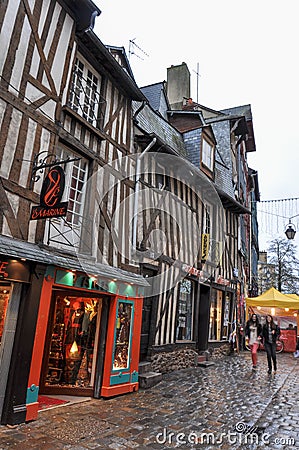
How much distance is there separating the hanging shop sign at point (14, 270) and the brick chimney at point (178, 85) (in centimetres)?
1066

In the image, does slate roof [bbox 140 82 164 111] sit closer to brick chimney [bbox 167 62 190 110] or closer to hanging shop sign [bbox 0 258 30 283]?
brick chimney [bbox 167 62 190 110]

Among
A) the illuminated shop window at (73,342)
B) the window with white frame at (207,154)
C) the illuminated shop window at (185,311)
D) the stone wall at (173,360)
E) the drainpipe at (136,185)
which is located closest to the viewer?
the illuminated shop window at (73,342)

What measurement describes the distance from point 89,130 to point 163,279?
146 inches

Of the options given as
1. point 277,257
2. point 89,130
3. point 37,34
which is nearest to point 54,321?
point 89,130

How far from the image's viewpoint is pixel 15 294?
14.4ft

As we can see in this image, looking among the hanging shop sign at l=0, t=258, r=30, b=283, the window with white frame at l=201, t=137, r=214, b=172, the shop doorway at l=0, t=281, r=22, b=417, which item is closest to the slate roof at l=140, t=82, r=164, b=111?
the window with white frame at l=201, t=137, r=214, b=172

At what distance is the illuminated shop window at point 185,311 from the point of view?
891cm

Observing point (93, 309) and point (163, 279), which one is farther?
point (163, 279)

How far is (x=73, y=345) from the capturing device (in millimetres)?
5910

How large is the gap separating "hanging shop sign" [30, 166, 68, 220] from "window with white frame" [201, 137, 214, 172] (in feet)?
20.9

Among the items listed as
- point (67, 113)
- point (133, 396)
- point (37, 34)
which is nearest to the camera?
point (37, 34)

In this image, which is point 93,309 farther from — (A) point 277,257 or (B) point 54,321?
(A) point 277,257

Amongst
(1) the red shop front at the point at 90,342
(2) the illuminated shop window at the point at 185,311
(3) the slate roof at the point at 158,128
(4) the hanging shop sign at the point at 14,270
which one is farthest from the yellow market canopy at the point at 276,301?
(4) the hanging shop sign at the point at 14,270

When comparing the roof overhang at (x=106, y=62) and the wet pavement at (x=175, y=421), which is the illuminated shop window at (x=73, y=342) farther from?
the roof overhang at (x=106, y=62)
